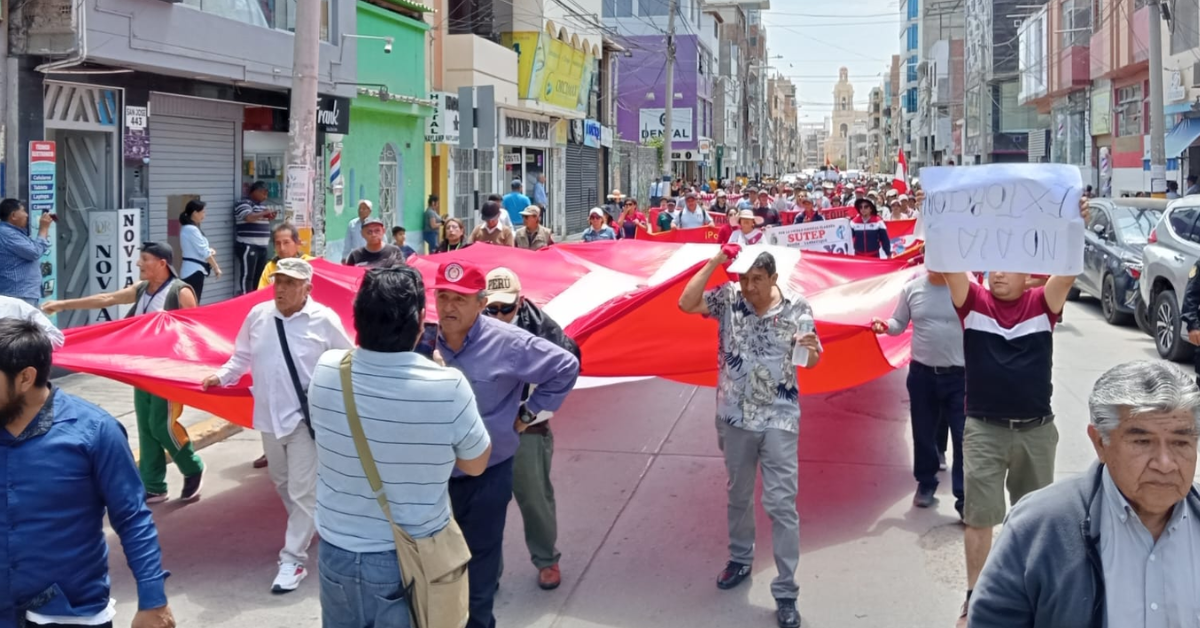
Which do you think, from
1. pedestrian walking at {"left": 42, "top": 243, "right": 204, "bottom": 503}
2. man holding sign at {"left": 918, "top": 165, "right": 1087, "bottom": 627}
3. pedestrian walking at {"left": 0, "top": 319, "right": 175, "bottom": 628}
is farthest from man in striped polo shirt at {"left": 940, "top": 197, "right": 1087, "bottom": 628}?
pedestrian walking at {"left": 42, "top": 243, "right": 204, "bottom": 503}

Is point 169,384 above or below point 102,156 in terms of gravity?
below

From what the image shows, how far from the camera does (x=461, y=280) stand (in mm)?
4648

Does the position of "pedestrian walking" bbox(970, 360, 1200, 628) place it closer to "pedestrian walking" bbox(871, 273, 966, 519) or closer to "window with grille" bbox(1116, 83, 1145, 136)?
"pedestrian walking" bbox(871, 273, 966, 519)

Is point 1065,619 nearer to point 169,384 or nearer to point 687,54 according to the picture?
point 169,384

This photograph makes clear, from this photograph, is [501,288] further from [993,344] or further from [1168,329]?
[1168,329]

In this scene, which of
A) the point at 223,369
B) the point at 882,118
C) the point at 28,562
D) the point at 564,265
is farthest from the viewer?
the point at 882,118

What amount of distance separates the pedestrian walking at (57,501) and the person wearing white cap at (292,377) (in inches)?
95.9

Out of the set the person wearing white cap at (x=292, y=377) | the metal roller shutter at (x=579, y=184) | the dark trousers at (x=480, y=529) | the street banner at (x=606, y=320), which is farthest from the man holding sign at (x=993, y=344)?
the metal roller shutter at (x=579, y=184)

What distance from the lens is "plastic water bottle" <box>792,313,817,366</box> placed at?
5.69 meters

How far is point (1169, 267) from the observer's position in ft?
42.6

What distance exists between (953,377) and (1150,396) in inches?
191

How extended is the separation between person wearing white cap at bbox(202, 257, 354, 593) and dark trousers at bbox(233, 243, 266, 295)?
1073 cm

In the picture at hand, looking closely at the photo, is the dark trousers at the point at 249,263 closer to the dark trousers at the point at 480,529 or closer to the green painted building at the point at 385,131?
the green painted building at the point at 385,131

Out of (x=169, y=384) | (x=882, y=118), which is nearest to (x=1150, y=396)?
(x=169, y=384)
